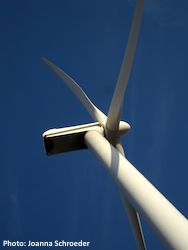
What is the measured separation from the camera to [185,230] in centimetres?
698

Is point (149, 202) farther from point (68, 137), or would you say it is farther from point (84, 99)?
point (84, 99)

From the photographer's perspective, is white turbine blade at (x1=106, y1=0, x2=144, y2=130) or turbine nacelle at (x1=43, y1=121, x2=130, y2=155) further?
turbine nacelle at (x1=43, y1=121, x2=130, y2=155)

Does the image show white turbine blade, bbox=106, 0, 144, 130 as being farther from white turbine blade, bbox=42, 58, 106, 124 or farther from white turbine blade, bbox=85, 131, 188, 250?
white turbine blade, bbox=42, 58, 106, 124

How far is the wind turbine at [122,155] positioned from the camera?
749cm

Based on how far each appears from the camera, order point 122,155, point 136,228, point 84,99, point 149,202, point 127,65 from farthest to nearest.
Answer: point 84,99 < point 136,228 < point 122,155 < point 127,65 < point 149,202

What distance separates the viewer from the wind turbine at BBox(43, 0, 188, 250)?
7.49 metres

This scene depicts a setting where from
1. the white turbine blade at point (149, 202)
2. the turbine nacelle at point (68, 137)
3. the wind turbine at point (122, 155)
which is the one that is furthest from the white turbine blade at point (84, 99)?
the white turbine blade at point (149, 202)

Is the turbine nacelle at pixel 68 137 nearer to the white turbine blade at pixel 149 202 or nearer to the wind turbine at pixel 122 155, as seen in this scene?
the wind turbine at pixel 122 155

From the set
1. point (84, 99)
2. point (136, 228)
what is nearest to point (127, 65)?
point (84, 99)

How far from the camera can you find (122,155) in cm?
1245

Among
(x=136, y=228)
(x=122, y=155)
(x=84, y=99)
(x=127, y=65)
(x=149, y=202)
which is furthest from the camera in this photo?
(x=84, y=99)

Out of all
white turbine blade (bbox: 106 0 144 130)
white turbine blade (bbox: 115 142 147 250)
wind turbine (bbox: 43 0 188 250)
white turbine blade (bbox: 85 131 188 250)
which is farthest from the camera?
white turbine blade (bbox: 115 142 147 250)

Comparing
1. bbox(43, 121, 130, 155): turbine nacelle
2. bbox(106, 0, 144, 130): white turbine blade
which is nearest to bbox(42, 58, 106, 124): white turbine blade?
bbox(43, 121, 130, 155): turbine nacelle

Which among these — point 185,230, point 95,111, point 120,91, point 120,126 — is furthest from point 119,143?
point 185,230
